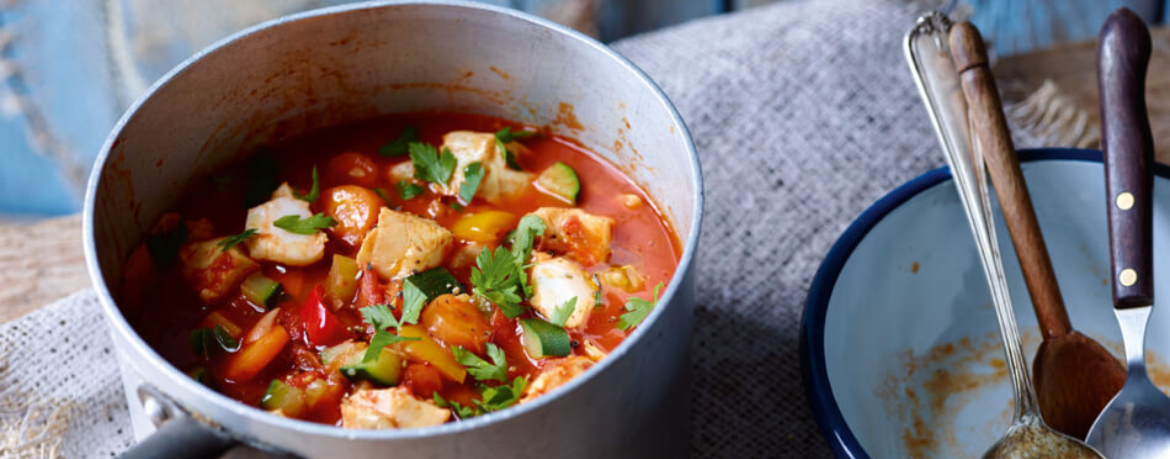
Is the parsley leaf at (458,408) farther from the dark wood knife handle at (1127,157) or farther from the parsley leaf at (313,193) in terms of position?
the dark wood knife handle at (1127,157)

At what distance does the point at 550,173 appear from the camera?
72.7 inches

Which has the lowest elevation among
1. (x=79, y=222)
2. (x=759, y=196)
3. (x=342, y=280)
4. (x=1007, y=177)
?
(x=79, y=222)

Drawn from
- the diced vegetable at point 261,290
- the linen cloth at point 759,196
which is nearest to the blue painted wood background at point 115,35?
the linen cloth at point 759,196

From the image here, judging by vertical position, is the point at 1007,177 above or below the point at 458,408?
above

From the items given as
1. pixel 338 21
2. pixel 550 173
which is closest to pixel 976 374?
pixel 550 173

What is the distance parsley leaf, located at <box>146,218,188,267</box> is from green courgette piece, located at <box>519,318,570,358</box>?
58cm

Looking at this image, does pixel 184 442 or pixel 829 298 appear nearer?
pixel 184 442

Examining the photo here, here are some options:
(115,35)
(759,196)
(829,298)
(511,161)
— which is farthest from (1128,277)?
(115,35)

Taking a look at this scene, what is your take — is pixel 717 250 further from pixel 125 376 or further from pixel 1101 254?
pixel 125 376

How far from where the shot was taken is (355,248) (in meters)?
1.74

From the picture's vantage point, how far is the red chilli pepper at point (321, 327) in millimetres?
1582

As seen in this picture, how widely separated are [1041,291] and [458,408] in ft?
3.24

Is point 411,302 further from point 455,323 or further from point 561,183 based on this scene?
point 561,183

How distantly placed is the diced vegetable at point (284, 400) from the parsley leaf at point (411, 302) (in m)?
0.18
